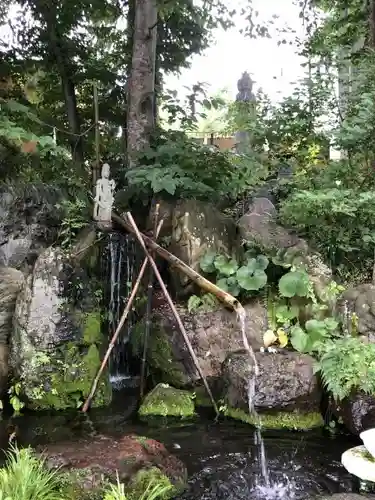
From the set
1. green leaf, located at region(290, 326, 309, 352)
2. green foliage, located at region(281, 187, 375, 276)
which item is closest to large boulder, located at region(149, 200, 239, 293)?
green foliage, located at region(281, 187, 375, 276)

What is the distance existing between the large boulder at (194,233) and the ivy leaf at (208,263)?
0.47 ft

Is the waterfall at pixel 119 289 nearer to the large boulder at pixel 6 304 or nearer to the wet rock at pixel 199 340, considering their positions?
the wet rock at pixel 199 340

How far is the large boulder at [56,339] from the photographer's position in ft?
23.6

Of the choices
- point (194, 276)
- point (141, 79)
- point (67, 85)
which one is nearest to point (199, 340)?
point (194, 276)

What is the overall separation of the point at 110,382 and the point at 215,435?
7.29 ft

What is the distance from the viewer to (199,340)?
751cm

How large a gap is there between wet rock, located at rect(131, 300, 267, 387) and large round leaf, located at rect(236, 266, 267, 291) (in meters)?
0.40

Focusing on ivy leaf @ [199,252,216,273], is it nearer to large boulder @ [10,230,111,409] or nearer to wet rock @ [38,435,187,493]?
large boulder @ [10,230,111,409]

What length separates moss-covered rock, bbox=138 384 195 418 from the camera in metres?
6.80

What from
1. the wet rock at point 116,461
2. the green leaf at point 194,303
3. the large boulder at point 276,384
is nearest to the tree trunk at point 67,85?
the green leaf at point 194,303

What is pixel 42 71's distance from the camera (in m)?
12.8

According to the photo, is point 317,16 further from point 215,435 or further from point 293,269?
point 215,435

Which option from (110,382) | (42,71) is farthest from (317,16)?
(110,382)

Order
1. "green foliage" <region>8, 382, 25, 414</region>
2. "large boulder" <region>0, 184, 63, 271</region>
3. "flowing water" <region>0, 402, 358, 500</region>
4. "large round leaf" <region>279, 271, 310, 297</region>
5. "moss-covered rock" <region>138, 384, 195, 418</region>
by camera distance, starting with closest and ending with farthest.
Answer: "flowing water" <region>0, 402, 358, 500</region>
"moss-covered rock" <region>138, 384, 195, 418</region>
"green foliage" <region>8, 382, 25, 414</region>
"large round leaf" <region>279, 271, 310, 297</region>
"large boulder" <region>0, 184, 63, 271</region>
